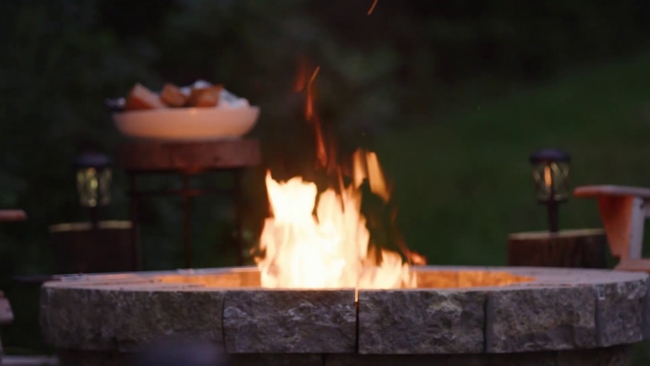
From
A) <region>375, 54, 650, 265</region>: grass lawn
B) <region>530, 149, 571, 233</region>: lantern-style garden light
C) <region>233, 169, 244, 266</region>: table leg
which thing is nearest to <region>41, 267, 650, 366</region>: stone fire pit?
<region>233, 169, 244, 266</region>: table leg

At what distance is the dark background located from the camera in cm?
649

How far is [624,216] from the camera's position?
4449 millimetres

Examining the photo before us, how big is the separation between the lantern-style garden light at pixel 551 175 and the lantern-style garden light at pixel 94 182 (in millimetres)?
1930

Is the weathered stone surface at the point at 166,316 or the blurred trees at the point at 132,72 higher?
the blurred trees at the point at 132,72

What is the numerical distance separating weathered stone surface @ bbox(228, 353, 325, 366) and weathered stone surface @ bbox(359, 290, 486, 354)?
0.13 metres

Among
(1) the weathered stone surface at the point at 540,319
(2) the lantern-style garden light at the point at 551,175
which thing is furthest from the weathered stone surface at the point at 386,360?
(2) the lantern-style garden light at the point at 551,175

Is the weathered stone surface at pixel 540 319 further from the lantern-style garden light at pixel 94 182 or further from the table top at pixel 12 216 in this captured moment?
the lantern-style garden light at pixel 94 182

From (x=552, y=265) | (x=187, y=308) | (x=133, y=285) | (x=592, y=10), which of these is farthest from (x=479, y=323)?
(x=592, y=10)

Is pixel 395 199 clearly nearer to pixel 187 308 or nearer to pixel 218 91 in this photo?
pixel 218 91

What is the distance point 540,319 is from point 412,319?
322mm

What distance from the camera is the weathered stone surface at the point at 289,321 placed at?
2934 mm

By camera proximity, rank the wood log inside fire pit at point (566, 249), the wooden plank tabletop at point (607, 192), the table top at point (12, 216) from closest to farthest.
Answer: the table top at point (12, 216) → the wooden plank tabletop at point (607, 192) → the wood log inside fire pit at point (566, 249)

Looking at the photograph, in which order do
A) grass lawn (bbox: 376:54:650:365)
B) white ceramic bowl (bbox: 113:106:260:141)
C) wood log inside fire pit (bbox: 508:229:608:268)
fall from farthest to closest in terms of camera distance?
grass lawn (bbox: 376:54:650:365)
wood log inside fire pit (bbox: 508:229:608:268)
white ceramic bowl (bbox: 113:106:260:141)

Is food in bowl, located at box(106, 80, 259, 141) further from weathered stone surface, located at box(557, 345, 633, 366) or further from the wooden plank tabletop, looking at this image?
weathered stone surface, located at box(557, 345, 633, 366)
